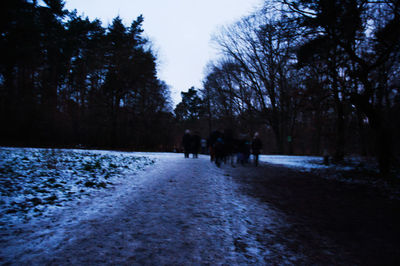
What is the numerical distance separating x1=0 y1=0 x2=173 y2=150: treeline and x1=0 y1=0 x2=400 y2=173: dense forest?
11 centimetres

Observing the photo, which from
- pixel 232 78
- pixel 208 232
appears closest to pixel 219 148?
pixel 208 232

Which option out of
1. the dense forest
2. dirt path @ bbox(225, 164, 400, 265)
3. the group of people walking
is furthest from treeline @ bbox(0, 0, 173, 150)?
dirt path @ bbox(225, 164, 400, 265)

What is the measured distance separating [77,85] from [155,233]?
91.9 feet

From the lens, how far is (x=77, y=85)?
90.1 ft

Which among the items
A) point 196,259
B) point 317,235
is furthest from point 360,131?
point 196,259

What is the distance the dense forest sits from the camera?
28.0 ft

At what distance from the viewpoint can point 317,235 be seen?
397 centimetres

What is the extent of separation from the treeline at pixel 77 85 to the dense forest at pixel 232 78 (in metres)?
0.11

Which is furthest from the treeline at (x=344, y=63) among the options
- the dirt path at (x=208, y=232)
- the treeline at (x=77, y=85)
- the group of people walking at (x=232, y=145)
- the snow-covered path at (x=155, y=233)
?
the treeline at (x=77, y=85)

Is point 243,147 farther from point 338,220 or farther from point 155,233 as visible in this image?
point 155,233

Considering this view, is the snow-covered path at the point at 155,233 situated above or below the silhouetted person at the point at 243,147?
below

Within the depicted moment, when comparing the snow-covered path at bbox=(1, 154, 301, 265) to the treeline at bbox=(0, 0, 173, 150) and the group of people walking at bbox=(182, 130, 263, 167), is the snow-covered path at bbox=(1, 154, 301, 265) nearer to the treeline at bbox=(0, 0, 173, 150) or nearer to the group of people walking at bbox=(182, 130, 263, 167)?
the group of people walking at bbox=(182, 130, 263, 167)

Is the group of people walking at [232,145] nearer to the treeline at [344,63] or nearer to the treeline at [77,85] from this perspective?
the treeline at [344,63]

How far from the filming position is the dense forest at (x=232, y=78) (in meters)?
8.54
